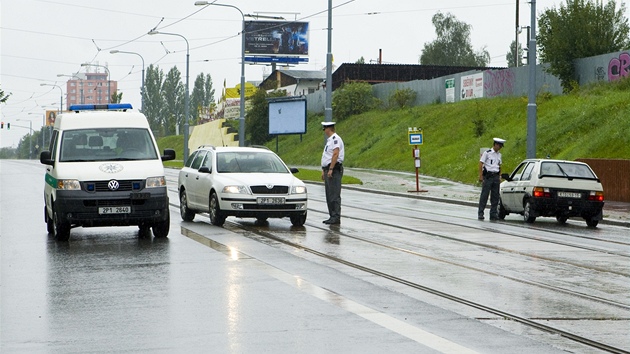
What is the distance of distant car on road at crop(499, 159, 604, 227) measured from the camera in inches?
858

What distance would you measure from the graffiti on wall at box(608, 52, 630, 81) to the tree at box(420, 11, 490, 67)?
71.2m

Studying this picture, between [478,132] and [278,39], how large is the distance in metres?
50.8

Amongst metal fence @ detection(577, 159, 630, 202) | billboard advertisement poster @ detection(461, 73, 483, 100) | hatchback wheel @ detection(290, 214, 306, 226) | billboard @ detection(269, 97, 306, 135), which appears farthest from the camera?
billboard @ detection(269, 97, 306, 135)

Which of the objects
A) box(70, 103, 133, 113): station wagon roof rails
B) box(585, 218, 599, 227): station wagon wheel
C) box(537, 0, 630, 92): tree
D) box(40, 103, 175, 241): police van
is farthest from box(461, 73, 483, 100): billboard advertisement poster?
box(40, 103, 175, 241): police van

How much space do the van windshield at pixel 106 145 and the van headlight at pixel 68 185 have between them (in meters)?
0.83

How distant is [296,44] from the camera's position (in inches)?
3994

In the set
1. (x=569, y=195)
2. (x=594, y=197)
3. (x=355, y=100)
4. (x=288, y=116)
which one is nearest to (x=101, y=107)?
(x=569, y=195)

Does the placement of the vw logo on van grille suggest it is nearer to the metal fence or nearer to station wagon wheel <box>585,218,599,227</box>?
station wagon wheel <box>585,218,599,227</box>

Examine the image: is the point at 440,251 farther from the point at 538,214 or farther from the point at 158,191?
the point at 538,214

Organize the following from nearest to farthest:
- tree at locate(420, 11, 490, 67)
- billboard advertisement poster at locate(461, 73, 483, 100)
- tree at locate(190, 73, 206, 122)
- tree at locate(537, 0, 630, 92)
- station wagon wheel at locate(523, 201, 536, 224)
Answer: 1. station wagon wheel at locate(523, 201, 536, 224)
2. tree at locate(537, 0, 630, 92)
3. billboard advertisement poster at locate(461, 73, 483, 100)
4. tree at locate(420, 11, 490, 67)
5. tree at locate(190, 73, 206, 122)

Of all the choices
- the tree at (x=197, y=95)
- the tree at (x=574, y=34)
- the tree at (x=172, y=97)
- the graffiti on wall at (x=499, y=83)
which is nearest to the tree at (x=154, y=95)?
the tree at (x=172, y=97)

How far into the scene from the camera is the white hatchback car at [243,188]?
60.6ft

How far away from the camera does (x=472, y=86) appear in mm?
61594

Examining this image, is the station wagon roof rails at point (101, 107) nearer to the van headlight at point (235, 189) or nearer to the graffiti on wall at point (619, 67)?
the van headlight at point (235, 189)
